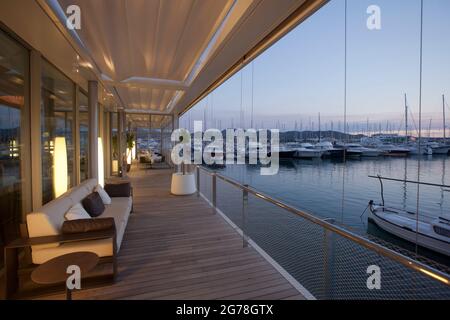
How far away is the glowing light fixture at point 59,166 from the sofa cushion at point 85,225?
148cm

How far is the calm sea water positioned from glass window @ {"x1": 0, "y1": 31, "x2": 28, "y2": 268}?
3.17 m

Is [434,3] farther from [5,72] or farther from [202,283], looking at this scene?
[5,72]

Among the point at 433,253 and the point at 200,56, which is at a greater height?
the point at 200,56

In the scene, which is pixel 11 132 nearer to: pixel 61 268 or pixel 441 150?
pixel 61 268

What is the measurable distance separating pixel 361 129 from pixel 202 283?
104 inches

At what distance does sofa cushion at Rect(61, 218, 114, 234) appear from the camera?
2.35 meters

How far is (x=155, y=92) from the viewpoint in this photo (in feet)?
25.4

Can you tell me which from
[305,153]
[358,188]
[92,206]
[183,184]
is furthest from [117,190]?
[305,153]

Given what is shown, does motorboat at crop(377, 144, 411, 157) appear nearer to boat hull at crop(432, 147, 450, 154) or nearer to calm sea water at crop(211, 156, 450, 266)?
calm sea water at crop(211, 156, 450, 266)

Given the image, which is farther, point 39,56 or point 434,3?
point 39,56

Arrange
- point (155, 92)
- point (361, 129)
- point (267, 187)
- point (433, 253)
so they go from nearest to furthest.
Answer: point (361, 129) → point (433, 253) → point (155, 92) → point (267, 187)

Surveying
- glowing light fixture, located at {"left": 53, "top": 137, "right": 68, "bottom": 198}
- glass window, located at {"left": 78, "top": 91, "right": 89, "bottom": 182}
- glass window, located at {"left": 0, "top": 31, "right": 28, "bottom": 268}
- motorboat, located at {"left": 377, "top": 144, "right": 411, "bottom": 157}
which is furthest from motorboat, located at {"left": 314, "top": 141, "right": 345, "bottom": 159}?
glass window, located at {"left": 78, "top": 91, "right": 89, "bottom": 182}
